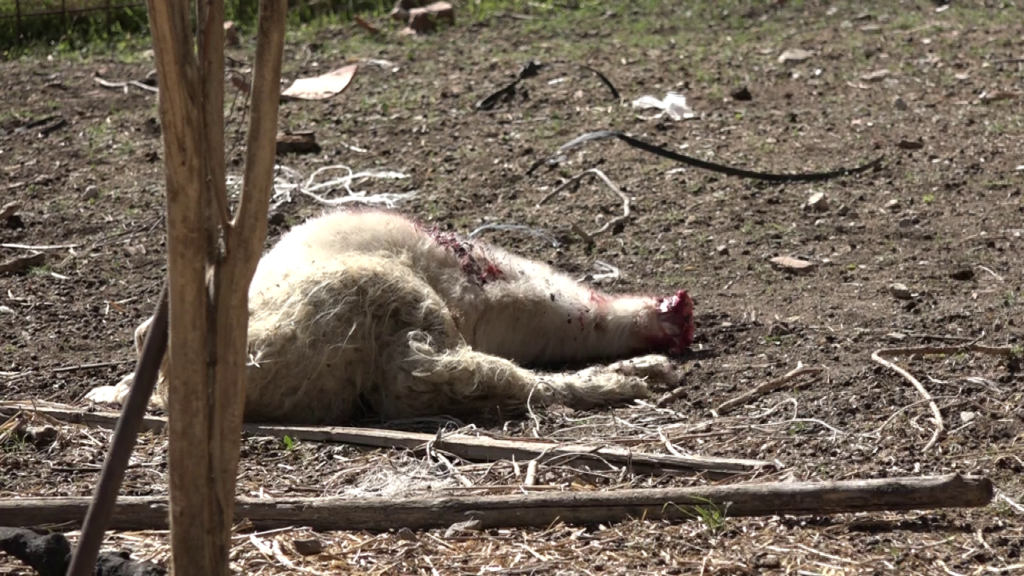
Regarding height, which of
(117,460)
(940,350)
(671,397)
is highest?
(117,460)

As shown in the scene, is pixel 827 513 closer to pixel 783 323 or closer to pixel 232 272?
pixel 232 272

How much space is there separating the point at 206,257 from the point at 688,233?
4.57 meters

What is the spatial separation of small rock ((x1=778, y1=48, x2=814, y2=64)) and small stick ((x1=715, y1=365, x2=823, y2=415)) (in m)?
5.78

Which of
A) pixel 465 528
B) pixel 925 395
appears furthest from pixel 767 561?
pixel 925 395

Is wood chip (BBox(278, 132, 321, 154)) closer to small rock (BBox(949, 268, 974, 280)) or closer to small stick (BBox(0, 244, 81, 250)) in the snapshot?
small stick (BBox(0, 244, 81, 250))

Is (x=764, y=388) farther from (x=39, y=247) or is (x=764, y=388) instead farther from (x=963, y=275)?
(x=39, y=247)

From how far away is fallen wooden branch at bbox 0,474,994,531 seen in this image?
11.8ft

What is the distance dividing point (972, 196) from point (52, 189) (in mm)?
Answer: 5722

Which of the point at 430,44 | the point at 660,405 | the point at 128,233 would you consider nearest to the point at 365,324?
the point at 660,405

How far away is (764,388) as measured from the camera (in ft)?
16.0

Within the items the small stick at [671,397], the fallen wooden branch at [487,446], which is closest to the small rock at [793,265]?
the small stick at [671,397]

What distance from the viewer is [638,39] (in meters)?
11.4

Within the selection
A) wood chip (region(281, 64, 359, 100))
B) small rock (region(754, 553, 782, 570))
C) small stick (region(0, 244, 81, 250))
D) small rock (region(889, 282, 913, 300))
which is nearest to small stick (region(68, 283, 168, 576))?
small rock (region(754, 553, 782, 570))

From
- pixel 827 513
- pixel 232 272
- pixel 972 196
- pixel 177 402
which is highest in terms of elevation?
pixel 232 272
